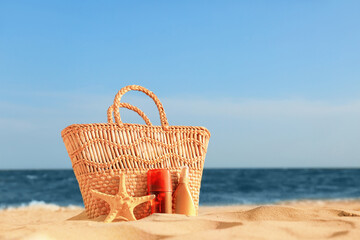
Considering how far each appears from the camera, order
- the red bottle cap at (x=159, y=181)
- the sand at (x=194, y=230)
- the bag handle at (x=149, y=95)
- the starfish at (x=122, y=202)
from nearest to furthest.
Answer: the sand at (x=194, y=230), the starfish at (x=122, y=202), the red bottle cap at (x=159, y=181), the bag handle at (x=149, y=95)

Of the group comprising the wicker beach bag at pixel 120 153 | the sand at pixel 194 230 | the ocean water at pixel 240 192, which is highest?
the wicker beach bag at pixel 120 153

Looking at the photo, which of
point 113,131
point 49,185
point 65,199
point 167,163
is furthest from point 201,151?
point 49,185

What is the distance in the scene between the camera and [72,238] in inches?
63.0

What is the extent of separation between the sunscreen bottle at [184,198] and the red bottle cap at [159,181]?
77 millimetres

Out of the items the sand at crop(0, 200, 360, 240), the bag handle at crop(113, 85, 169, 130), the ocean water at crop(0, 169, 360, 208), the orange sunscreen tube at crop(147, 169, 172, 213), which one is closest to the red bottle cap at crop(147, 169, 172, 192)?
the orange sunscreen tube at crop(147, 169, 172, 213)

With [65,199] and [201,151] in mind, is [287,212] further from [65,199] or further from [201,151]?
[65,199]

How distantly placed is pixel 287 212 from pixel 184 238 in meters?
0.79

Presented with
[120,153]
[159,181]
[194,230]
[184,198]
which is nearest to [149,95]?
[120,153]

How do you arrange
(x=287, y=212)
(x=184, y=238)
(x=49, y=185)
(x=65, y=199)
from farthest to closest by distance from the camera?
(x=49, y=185) → (x=65, y=199) → (x=287, y=212) → (x=184, y=238)

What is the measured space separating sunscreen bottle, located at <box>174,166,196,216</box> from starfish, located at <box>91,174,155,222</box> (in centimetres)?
18

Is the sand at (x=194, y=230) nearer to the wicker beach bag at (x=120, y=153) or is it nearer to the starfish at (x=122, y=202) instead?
the starfish at (x=122, y=202)

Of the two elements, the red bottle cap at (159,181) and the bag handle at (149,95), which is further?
the bag handle at (149,95)

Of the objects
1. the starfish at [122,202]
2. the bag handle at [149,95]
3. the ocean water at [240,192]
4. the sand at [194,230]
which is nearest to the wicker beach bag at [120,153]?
the bag handle at [149,95]

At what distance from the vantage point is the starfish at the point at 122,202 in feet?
7.71
